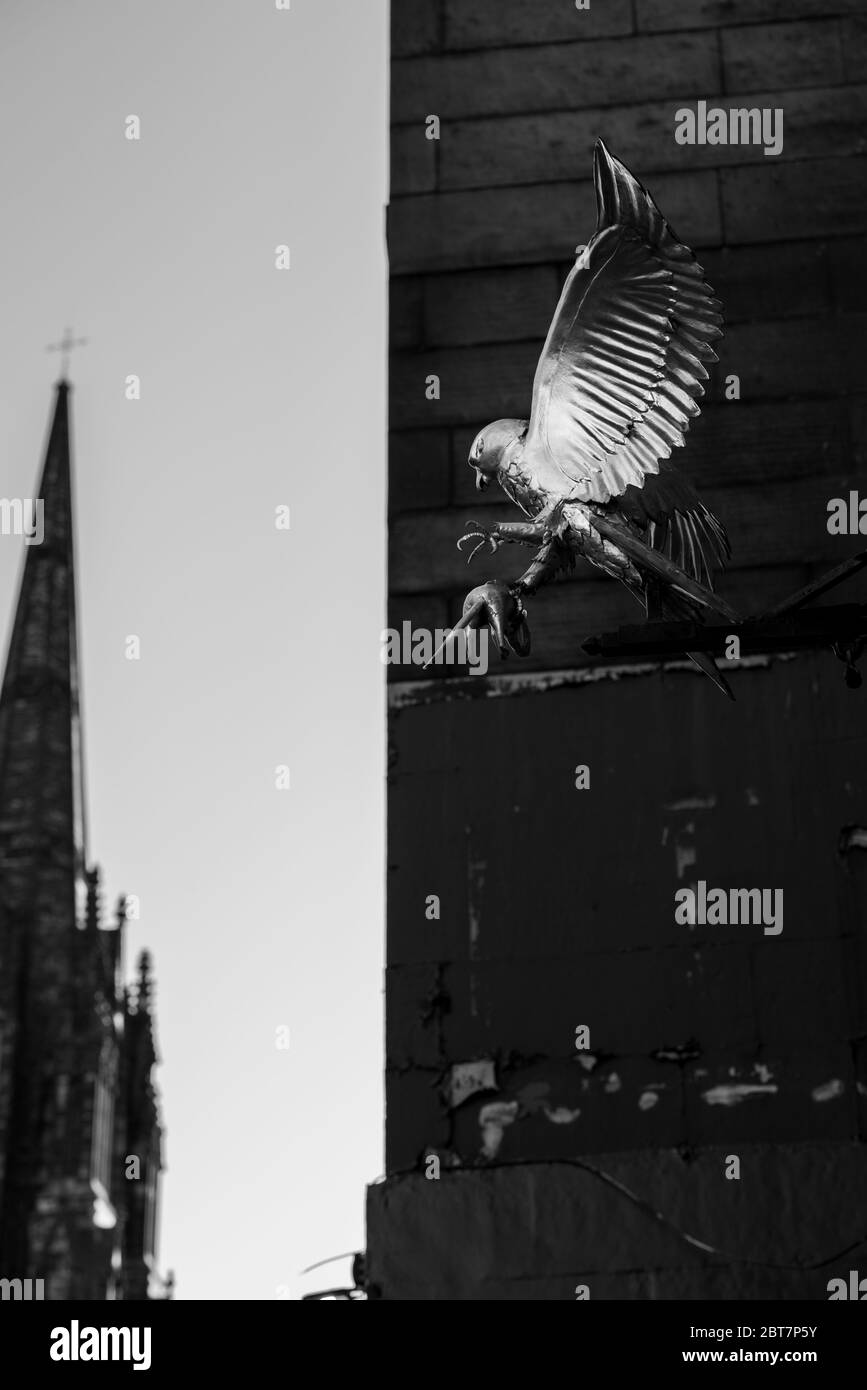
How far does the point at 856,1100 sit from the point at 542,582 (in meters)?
2.08

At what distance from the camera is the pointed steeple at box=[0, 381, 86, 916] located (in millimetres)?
66775

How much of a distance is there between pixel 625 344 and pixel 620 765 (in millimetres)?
1956

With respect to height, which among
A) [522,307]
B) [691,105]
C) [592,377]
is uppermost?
[691,105]

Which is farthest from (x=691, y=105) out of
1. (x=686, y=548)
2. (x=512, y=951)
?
(x=512, y=951)

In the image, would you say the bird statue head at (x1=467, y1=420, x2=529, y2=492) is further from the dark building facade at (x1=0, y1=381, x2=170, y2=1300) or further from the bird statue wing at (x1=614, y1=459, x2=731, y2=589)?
the dark building facade at (x1=0, y1=381, x2=170, y2=1300)

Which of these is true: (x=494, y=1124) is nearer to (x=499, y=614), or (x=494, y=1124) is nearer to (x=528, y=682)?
(x=528, y=682)

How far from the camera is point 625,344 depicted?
7.45 m

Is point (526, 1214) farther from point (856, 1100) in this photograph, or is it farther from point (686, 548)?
point (686, 548)

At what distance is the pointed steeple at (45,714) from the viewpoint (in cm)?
6678

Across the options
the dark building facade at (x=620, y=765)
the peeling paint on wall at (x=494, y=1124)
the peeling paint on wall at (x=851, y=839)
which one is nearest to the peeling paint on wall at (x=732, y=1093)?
the dark building facade at (x=620, y=765)

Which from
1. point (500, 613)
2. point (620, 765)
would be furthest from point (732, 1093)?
point (500, 613)

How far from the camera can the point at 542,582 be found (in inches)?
304

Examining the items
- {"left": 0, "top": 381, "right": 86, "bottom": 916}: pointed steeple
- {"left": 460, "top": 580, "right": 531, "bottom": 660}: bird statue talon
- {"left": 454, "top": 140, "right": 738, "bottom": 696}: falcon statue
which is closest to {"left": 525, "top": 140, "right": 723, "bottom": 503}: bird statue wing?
{"left": 454, "top": 140, "right": 738, "bottom": 696}: falcon statue

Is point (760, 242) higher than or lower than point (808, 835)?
higher
